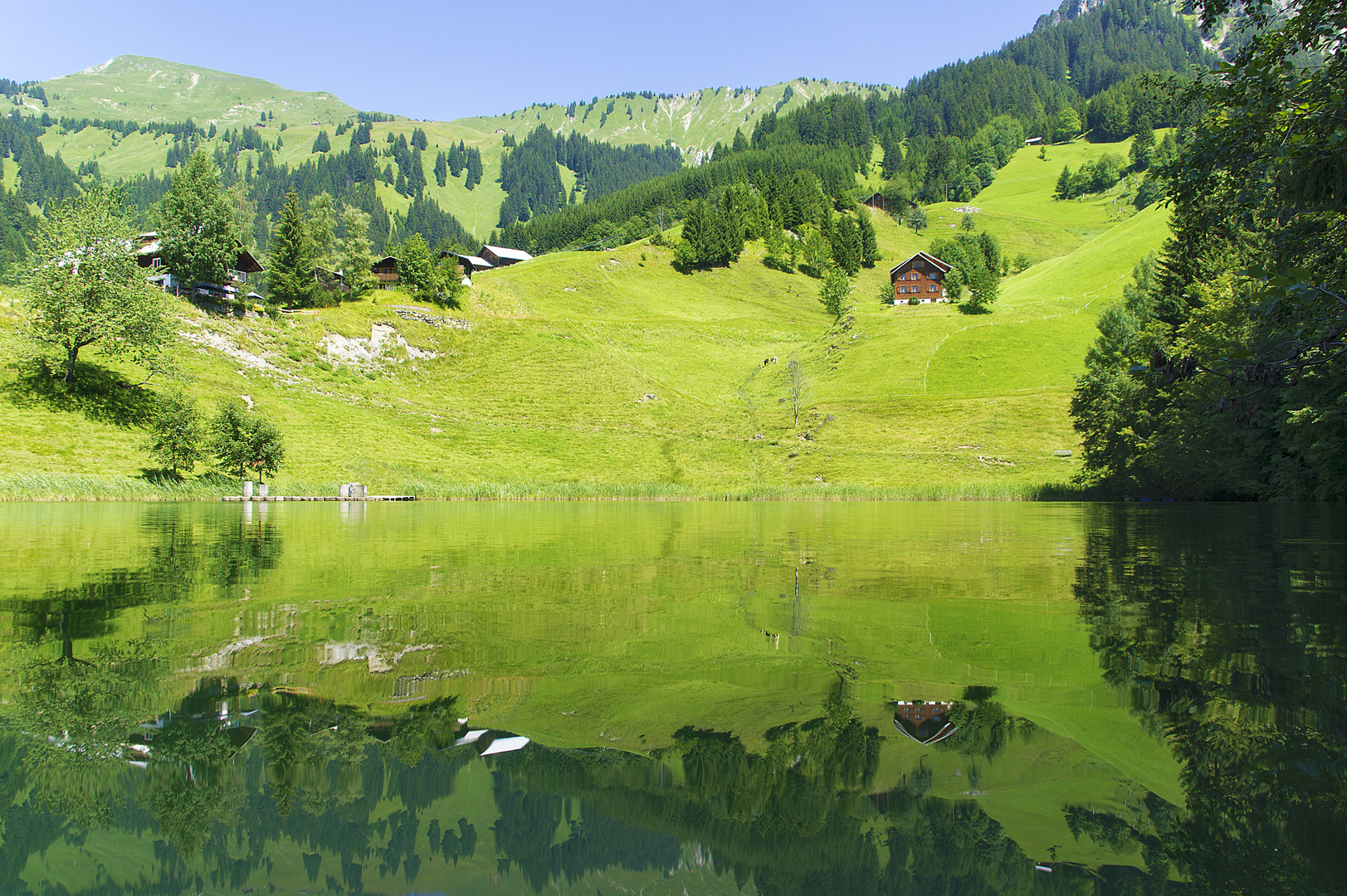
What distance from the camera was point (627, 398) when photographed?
3113 inches

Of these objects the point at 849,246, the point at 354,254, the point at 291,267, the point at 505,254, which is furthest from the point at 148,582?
the point at 505,254

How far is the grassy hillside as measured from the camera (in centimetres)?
5256

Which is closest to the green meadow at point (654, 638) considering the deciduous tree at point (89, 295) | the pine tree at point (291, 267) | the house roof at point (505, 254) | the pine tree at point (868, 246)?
the deciduous tree at point (89, 295)

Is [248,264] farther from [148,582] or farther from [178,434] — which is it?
[148,582]

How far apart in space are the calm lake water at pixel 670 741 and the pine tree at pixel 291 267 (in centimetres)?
8463

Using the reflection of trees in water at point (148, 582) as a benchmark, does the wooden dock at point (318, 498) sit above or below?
below

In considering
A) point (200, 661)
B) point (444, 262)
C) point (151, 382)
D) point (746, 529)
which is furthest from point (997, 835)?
point (444, 262)

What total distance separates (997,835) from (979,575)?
9.89 meters

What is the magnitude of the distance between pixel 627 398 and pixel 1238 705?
245ft

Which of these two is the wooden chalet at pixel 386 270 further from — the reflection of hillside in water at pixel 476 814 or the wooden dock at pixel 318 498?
the reflection of hillside in water at pixel 476 814

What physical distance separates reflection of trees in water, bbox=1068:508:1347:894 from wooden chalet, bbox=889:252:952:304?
12576 centimetres

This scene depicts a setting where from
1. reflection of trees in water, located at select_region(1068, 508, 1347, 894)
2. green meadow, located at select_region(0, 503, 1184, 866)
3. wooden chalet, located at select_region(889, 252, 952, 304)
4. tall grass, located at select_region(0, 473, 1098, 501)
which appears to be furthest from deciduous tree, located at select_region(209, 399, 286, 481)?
wooden chalet, located at select_region(889, 252, 952, 304)

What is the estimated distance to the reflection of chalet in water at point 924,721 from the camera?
15.7 ft

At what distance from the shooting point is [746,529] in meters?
24.7
